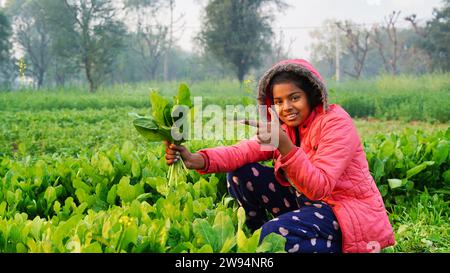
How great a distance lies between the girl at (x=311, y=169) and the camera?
180 cm

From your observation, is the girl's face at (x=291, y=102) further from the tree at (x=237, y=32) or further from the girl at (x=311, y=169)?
the tree at (x=237, y=32)

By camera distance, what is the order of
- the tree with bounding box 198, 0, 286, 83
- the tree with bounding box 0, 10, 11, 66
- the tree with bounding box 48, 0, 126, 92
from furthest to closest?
the tree with bounding box 198, 0, 286, 83
the tree with bounding box 48, 0, 126, 92
the tree with bounding box 0, 10, 11, 66

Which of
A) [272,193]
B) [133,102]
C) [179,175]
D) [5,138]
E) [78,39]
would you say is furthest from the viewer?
[78,39]

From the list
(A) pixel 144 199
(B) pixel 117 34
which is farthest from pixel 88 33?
(A) pixel 144 199

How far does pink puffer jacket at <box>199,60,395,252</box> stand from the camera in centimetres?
180

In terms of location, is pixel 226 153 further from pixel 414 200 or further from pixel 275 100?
pixel 414 200

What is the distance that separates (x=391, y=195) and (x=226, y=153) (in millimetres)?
1561

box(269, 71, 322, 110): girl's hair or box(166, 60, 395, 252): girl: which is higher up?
box(269, 71, 322, 110): girl's hair

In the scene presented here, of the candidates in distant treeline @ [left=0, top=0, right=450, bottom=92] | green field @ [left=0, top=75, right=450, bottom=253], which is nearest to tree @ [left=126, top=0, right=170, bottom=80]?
distant treeline @ [left=0, top=0, right=450, bottom=92]

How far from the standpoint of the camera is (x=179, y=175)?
6.84ft

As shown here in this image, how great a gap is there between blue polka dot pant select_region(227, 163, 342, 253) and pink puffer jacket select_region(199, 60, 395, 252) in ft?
0.18

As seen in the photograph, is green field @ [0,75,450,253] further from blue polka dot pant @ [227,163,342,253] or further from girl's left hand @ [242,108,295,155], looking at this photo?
girl's left hand @ [242,108,295,155]
